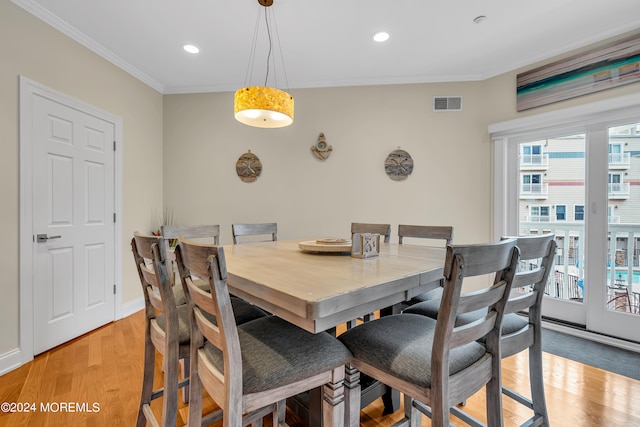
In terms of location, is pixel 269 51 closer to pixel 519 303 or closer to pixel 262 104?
pixel 262 104

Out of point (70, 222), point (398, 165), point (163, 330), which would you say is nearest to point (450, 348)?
point (163, 330)

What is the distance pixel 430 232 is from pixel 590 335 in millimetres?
1833

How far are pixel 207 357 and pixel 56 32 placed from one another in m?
3.00

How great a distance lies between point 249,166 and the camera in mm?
3580

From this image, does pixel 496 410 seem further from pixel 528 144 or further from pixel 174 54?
pixel 174 54

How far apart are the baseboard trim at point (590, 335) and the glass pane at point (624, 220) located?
0.26 metres

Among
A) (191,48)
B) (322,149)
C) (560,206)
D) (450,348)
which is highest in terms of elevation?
(191,48)

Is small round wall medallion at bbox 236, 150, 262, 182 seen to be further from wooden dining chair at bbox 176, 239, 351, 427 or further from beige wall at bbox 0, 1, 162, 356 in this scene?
wooden dining chair at bbox 176, 239, 351, 427

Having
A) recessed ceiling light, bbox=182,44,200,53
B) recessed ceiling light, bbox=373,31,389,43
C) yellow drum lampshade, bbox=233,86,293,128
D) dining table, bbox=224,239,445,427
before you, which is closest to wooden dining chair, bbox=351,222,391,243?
dining table, bbox=224,239,445,427

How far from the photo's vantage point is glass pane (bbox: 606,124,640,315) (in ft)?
7.94

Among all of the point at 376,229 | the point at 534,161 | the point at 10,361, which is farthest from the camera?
the point at 534,161

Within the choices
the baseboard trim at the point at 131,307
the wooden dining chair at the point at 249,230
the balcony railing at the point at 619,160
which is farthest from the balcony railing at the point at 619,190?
the baseboard trim at the point at 131,307

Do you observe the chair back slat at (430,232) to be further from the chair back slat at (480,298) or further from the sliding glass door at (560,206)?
the sliding glass door at (560,206)

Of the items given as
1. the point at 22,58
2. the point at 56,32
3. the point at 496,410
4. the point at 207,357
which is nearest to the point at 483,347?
the point at 496,410
